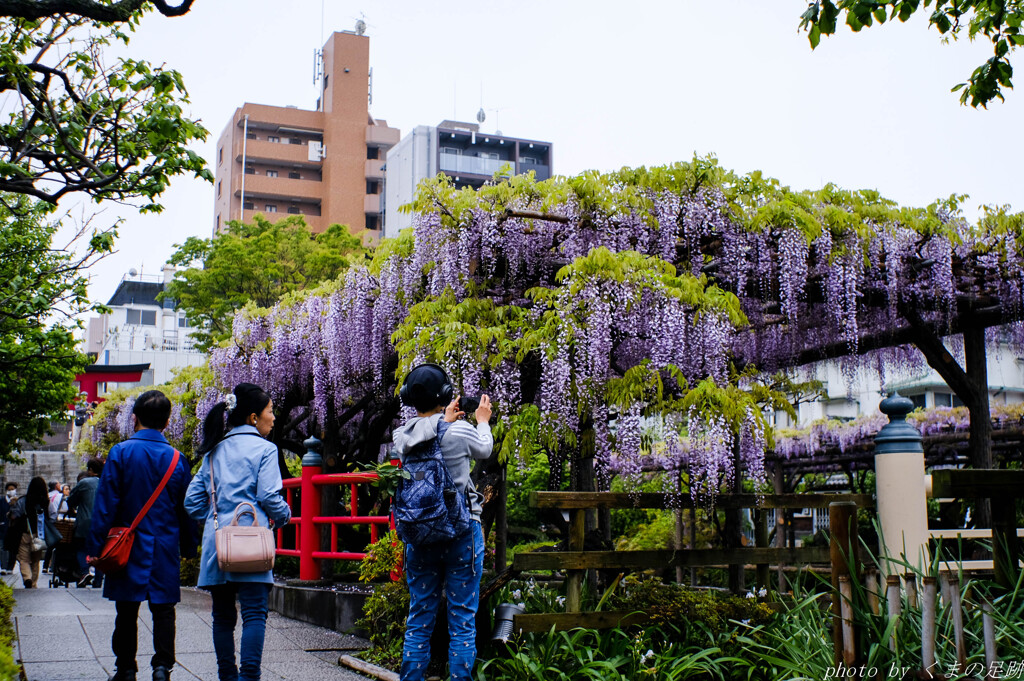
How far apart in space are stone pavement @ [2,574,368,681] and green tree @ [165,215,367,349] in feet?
43.4

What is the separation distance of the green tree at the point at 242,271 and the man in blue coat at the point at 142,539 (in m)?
16.4

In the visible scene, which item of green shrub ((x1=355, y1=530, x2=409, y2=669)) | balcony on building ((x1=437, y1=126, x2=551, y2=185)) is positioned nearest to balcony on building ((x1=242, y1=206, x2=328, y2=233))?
balcony on building ((x1=437, y1=126, x2=551, y2=185))

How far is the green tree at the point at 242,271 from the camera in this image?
21.0 m

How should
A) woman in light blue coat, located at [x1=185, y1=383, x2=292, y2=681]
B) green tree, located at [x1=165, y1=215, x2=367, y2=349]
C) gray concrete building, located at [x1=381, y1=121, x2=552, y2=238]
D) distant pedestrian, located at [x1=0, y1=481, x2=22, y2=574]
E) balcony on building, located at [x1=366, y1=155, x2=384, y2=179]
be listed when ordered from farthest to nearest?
balcony on building, located at [x1=366, y1=155, x2=384, y2=179]
gray concrete building, located at [x1=381, y1=121, x2=552, y2=238]
green tree, located at [x1=165, y1=215, x2=367, y2=349]
distant pedestrian, located at [x1=0, y1=481, x2=22, y2=574]
woman in light blue coat, located at [x1=185, y1=383, x2=292, y2=681]

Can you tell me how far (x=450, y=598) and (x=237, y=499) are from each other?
103cm

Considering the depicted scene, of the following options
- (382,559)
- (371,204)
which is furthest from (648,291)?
(371,204)

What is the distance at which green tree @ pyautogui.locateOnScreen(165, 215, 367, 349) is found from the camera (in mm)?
21016

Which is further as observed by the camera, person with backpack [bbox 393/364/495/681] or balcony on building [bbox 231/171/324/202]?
balcony on building [bbox 231/171/324/202]

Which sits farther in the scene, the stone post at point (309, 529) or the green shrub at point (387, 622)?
the stone post at point (309, 529)

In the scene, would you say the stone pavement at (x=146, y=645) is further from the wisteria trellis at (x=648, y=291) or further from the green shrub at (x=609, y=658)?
the wisteria trellis at (x=648, y=291)

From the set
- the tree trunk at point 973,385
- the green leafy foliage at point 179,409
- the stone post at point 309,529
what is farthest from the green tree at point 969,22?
the green leafy foliage at point 179,409

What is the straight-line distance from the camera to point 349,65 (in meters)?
42.8

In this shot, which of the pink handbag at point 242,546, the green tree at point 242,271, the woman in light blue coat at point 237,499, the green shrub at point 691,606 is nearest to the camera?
the pink handbag at point 242,546

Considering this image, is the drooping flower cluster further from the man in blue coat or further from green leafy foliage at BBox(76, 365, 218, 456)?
green leafy foliage at BBox(76, 365, 218, 456)
